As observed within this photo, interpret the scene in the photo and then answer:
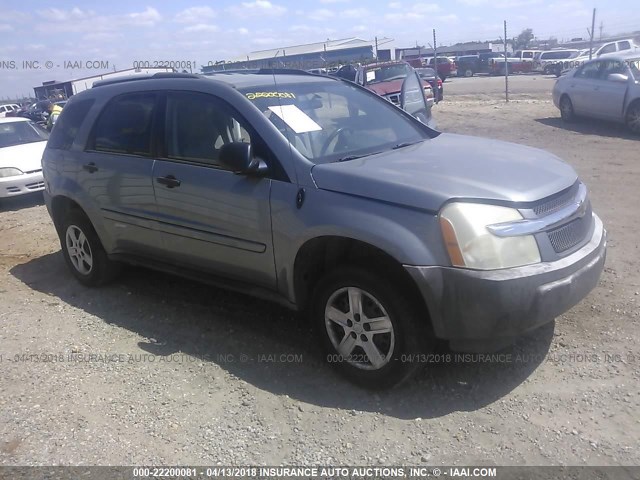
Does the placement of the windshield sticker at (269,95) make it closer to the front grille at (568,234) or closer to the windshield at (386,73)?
the front grille at (568,234)

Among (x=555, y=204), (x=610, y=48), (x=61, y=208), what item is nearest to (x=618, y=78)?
(x=555, y=204)

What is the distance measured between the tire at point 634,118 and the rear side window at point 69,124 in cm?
1077

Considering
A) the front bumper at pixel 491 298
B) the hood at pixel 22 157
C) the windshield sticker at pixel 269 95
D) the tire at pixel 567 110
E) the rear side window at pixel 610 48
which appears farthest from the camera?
the rear side window at pixel 610 48

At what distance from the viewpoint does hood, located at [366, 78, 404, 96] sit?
16.4 metres

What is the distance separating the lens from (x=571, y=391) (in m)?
3.50

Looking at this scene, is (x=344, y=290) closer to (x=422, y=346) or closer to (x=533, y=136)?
(x=422, y=346)

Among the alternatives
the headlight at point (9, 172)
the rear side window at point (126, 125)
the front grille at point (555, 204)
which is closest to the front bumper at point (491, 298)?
the front grille at point (555, 204)

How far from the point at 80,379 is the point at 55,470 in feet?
3.21

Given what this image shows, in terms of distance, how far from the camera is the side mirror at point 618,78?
1255 centimetres

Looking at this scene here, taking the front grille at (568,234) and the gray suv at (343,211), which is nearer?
the gray suv at (343,211)

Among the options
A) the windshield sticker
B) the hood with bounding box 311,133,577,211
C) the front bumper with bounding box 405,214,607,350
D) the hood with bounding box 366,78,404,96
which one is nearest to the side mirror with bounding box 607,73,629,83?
the hood with bounding box 366,78,404,96

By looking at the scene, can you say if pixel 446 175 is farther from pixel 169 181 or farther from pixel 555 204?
pixel 169 181

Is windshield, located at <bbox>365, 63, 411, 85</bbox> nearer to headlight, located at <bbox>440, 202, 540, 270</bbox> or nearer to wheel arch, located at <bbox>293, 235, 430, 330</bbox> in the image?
wheel arch, located at <bbox>293, 235, 430, 330</bbox>

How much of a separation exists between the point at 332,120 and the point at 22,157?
8091mm
